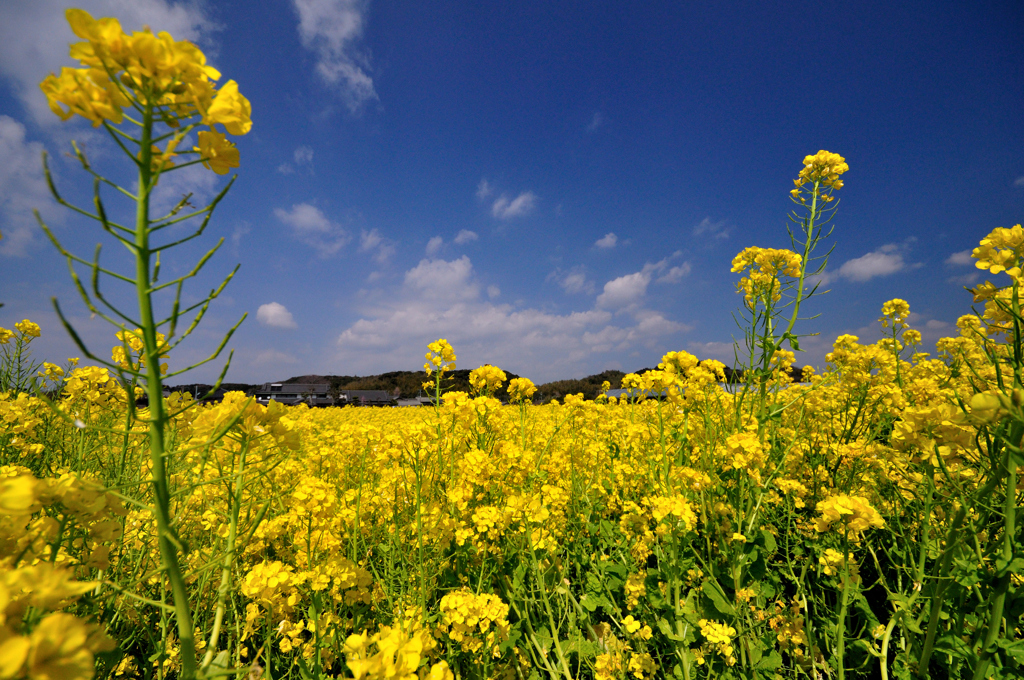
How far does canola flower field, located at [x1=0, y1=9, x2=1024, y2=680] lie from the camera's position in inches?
30.1

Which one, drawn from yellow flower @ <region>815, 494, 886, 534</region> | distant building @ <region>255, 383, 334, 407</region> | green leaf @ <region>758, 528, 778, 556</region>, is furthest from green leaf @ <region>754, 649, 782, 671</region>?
distant building @ <region>255, 383, 334, 407</region>

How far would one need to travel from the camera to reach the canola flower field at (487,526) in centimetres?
76

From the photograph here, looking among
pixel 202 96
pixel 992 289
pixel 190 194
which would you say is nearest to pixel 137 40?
pixel 202 96

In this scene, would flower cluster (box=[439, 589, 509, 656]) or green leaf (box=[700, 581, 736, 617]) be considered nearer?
flower cluster (box=[439, 589, 509, 656])

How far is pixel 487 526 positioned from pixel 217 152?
1.94 m

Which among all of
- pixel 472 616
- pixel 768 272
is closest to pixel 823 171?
pixel 768 272

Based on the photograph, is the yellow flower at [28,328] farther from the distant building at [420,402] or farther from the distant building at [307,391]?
the distant building at [307,391]

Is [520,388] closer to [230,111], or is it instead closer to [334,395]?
[230,111]

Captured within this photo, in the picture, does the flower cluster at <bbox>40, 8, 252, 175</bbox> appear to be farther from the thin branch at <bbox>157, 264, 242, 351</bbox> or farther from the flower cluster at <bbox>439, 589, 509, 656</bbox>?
the flower cluster at <bbox>439, 589, 509, 656</bbox>

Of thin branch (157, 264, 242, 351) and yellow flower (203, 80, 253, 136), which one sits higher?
yellow flower (203, 80, 253, 136)

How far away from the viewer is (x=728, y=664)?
173 cm

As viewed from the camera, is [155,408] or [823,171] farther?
[823,171]

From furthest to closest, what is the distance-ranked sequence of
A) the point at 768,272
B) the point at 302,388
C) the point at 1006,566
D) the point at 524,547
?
the point at 302,388 → the point at 768,272 → the point at 524,547 → the point at 1006,566

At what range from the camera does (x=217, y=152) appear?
0.83 meters
